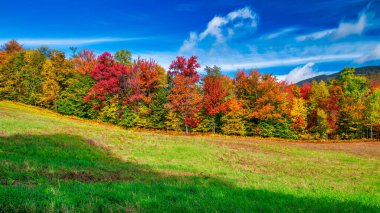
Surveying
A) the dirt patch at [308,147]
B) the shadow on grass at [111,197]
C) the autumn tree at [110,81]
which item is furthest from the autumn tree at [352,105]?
the shadow on grass at [111,197]

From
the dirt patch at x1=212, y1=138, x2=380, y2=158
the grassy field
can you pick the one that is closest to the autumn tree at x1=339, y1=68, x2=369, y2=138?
the dirt patch at x1=212, y1=138, x2=380, y2=158

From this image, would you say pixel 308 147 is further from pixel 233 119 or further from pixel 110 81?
pixel 110 81

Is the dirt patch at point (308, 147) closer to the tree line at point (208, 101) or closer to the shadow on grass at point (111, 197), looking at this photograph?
the tree line at point (208, 101)

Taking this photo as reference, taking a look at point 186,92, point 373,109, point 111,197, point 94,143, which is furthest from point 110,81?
point 373,109

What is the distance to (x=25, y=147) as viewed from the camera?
47.7 ft

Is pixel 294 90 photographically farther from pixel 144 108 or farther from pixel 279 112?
pixel 144 108

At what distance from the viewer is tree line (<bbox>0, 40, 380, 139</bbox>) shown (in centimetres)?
5447

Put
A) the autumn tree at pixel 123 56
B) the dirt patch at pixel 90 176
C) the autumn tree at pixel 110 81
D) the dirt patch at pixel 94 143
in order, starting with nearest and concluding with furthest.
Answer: the dirt patch at pixel 90 176
the dirt patch at pixel 94 143
the autumn tree at pixel 110 81
the autumn tree at pixel 123 56

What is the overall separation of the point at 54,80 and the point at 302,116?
212 ft

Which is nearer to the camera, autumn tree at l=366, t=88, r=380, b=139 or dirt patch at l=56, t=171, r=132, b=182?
dirt patch at l=56, t=171, r=132, b=182

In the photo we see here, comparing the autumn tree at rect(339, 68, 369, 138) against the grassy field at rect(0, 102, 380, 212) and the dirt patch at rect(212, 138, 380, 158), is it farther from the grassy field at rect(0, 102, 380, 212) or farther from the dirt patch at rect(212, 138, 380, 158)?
the grassy field at rect(0, 102, 380, 212)

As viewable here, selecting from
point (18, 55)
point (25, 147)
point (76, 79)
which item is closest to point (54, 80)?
point (76, 79)

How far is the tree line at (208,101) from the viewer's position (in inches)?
2144

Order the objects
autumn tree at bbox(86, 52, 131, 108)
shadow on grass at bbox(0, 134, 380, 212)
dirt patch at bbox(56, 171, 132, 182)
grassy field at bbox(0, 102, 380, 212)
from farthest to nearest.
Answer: autumn tree at bbox(86, 52, 131, 108) < dirt patch at bbox(56, 171, 132, 182) < grassy field at bbox(0, 102, 380, 212) < shadow on grass at bbox(0, 134, 380, 212)
